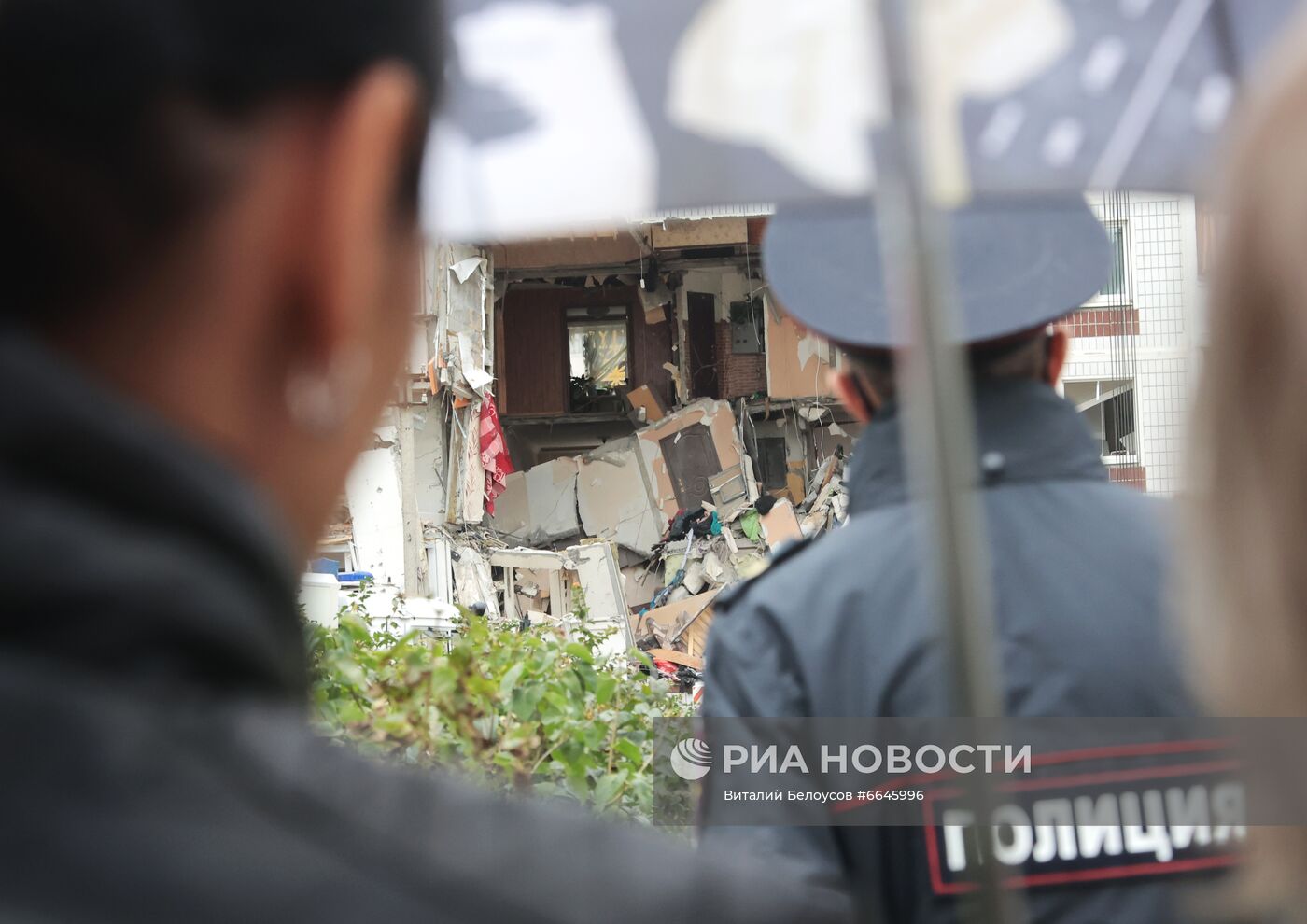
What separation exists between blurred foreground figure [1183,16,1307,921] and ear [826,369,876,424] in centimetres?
92

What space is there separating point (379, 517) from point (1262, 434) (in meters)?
13.8

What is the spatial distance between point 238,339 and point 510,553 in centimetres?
1713

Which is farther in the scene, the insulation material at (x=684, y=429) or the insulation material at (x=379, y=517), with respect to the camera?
the insulation material at (x=684, y=429)

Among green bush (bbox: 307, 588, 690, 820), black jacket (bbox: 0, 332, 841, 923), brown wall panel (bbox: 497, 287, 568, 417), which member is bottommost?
black jacket (bbox: 0, 332, 841, 923)

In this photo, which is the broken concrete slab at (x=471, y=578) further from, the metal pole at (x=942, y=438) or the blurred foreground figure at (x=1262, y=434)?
the blurred foreground figure at (x=1262, y=434)

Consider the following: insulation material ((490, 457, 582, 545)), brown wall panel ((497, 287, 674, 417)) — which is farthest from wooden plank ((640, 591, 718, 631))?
brown wall panel ((497, 287, 674, 417))

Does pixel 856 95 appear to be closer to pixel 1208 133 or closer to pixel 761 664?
pixel 1208 133

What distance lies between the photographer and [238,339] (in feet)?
2.23

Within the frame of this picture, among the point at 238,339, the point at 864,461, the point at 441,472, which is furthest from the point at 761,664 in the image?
the point at 441,472

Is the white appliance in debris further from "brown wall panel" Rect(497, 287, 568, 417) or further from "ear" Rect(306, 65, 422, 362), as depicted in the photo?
"brown wall panel" Rect(497, 287, 568, 417)

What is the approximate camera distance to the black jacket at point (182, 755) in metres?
0.56

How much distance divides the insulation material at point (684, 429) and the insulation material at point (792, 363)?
48.3 inches

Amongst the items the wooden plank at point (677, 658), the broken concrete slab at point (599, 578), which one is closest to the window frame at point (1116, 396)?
the wooden plank at point (677, 658)

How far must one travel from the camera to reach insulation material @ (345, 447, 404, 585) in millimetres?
13984
